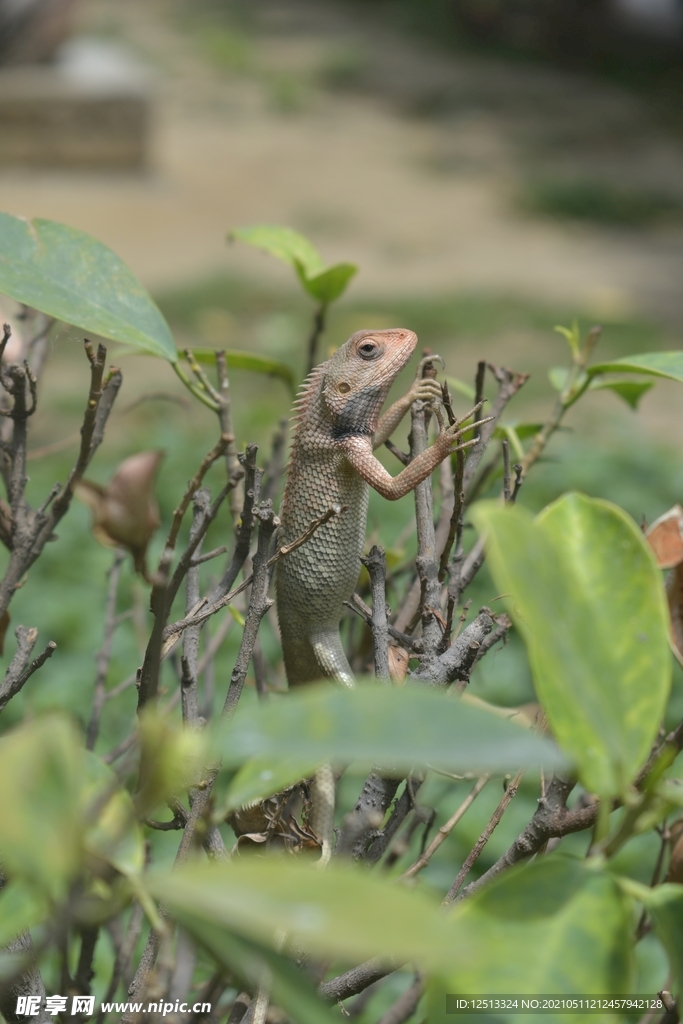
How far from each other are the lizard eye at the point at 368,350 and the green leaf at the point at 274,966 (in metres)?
1.03

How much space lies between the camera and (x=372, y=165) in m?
8.83

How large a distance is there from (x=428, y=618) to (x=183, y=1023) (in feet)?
1.22

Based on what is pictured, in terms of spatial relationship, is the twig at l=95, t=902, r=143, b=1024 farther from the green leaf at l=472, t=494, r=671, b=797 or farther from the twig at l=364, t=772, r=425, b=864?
the green leaf at l=472, t=494, r=671, b=797

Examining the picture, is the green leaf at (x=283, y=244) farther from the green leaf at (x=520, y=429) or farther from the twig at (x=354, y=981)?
the twig at (x=354, y=981)

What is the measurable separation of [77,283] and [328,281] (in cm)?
35

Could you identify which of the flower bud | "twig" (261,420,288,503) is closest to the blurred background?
"twig" (261,420,288,503)

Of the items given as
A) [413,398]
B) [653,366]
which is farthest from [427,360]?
[653,366]

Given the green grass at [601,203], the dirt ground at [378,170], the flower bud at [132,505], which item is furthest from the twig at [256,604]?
the green grass at [601,203]

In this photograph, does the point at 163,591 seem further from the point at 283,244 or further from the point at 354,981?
the point at 283,244

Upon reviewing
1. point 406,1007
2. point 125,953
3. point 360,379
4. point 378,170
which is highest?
point 360,379

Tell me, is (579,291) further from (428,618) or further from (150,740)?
(150,740)

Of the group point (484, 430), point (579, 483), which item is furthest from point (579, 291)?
point (484, 430)

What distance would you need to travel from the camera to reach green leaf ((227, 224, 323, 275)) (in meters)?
1.34

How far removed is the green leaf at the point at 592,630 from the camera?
1.75 feet
